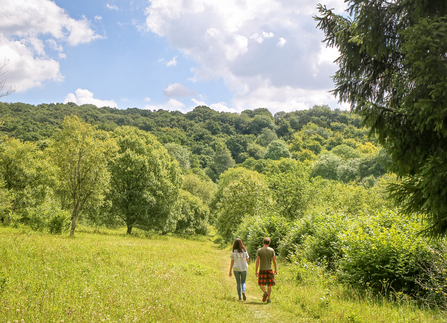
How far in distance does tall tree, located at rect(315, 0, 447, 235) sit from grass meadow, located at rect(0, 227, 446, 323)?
3.71m

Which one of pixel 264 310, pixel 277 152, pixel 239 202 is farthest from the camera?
pixel 277 152

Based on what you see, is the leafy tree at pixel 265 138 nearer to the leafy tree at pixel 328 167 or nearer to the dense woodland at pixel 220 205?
the leafy tree at pixel 328 167

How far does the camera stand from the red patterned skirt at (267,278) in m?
9.35

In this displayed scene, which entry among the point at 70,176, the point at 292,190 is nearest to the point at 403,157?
the point at 292,190

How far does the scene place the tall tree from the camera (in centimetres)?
483

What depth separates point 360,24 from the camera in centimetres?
624

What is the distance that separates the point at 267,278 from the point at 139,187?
24681mm

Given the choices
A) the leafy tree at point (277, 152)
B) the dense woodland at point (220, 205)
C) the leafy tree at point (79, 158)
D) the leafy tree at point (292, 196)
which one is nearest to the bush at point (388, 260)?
the dense woodland at point (220, 205)

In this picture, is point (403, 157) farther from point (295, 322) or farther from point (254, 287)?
point (254, 287)

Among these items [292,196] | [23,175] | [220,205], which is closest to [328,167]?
[220,205]

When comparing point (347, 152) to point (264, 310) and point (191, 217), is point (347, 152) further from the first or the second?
point (264, 310)

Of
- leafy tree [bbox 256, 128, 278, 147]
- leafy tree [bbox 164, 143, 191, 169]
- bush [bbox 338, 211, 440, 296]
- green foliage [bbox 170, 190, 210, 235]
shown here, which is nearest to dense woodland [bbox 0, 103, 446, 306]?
bush [bbox 338, 211, 440, 296]

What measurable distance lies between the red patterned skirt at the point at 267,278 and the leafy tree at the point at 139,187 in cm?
2319

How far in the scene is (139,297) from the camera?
23.1ft
